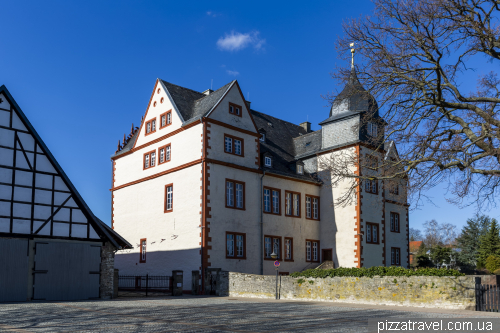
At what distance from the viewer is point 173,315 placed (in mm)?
15141

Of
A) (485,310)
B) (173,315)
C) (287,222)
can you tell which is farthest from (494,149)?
(287,222)

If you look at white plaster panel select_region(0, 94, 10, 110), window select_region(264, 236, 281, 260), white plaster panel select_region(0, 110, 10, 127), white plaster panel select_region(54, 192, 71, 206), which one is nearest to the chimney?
window select_region(264, 236, 281, 260)

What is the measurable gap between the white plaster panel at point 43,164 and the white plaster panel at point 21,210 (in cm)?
176

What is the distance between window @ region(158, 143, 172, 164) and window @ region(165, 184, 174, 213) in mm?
1813

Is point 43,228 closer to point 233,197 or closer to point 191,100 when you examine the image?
point 233,197

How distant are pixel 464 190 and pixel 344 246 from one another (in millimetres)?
17654

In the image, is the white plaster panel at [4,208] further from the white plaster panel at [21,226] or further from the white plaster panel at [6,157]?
the white plaster panel at [6,157]

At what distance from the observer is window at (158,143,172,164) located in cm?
3163

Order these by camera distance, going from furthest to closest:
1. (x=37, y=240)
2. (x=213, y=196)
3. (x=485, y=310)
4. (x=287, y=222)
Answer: (x=287, y=222) → (x=213, y=196) → (x=37, y=240) → (x=485, y=310)

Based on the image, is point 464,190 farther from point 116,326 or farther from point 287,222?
point 287,222

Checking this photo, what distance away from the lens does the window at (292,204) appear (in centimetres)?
3319

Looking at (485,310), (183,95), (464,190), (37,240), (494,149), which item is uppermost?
(183,95)

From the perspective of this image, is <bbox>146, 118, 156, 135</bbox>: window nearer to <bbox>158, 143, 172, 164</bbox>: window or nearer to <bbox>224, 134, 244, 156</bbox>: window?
<bbox>158, 143, 172, 164</bbox>: window

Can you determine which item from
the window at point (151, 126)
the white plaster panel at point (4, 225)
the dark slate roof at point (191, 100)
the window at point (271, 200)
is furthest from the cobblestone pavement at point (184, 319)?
the window at point (151, 126)
